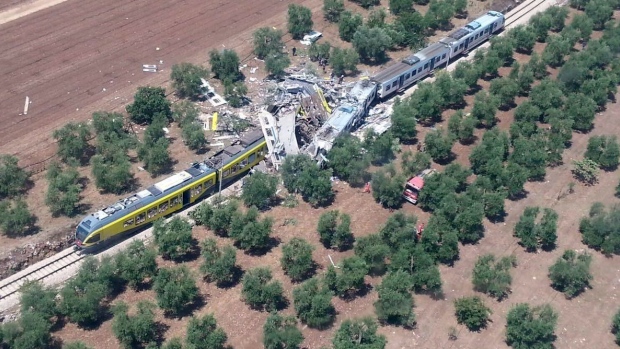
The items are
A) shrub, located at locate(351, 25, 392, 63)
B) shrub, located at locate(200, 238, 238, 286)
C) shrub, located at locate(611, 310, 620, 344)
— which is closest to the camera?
shrub, located at locate(611, 310, 620, 344)

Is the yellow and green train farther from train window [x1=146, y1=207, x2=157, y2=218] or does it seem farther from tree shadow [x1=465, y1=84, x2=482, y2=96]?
tree shadow [x1=465, y1=84, x2=482, y2=96]

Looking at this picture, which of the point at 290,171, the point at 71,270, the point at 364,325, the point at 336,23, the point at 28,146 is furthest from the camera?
the point at 336,23

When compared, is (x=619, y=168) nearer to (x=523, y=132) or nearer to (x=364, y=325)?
(x=523, y=132)

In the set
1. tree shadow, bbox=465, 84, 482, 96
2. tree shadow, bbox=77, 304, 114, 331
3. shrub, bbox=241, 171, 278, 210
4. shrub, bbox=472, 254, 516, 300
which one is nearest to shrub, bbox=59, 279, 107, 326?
tree shadow, bbox=77, 304, 114, 331

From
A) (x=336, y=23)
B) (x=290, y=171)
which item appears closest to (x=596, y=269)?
(x=290, y=171)

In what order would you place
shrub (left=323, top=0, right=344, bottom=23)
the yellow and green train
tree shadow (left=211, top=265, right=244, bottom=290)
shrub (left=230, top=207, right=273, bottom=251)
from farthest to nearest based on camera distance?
shrub (left=323, top=0, right=344, bottom=23) → shrub (left=230, top=207, right=273, bottom=251) → the yellow and green train → tree shadow (left=211, top=265, right=244, bottom=290)

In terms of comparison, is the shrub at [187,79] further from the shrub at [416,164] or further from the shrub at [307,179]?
the shrub at [416,164]
